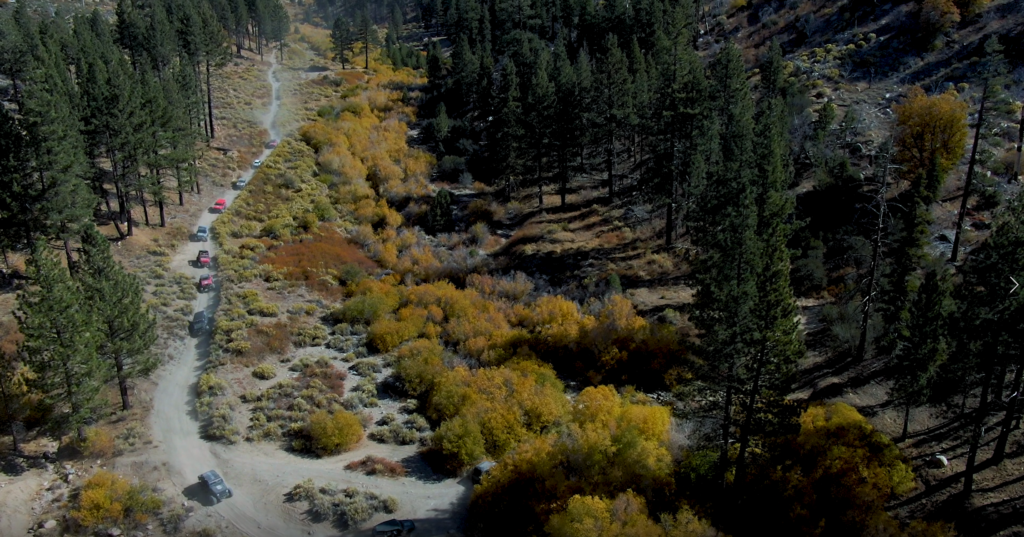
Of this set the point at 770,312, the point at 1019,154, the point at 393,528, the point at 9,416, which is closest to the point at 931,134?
the point at 1019,154

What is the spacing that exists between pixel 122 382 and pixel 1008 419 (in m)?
40.9

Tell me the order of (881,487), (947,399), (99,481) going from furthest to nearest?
1. (947,399)
2. (99,481)
3. (881,487)

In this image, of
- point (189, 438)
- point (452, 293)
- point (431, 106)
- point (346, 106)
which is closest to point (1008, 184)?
point (452, 293)

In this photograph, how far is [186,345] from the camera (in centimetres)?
4122

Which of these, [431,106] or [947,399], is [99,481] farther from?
[431,106]

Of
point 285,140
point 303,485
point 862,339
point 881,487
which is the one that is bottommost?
point 303,485

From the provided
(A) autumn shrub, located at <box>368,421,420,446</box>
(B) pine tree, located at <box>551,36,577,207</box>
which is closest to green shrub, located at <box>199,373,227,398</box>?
(A) autumn shrub, located at <box>368,421,420,446</box>

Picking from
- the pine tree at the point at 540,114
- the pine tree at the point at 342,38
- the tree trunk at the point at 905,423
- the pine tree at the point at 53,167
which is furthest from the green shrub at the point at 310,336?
the pine tree at the point at 342,38

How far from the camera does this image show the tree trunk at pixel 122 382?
33.4m

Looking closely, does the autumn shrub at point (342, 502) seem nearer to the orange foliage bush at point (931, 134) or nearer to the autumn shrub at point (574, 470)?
the autumn shrub at point (574, 470)

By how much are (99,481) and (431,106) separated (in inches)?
2828

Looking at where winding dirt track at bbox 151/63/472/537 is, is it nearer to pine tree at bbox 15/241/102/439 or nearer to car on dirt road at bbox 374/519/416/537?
car on dirt road at bbox 374/519/416/537

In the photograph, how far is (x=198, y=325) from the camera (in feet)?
139

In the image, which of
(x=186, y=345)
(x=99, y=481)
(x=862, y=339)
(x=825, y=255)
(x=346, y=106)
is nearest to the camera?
(x=99, y=481)
